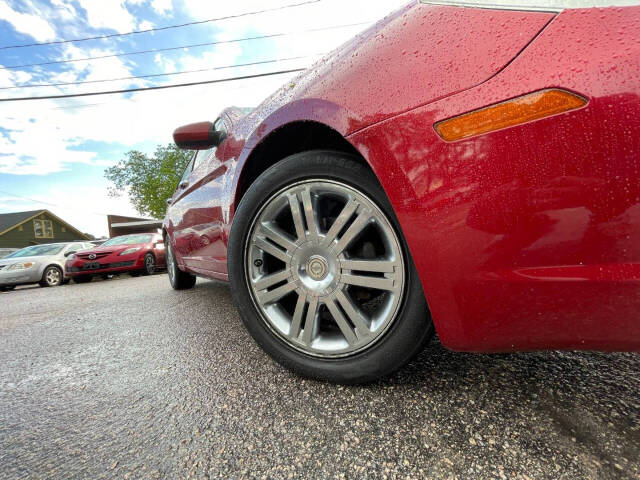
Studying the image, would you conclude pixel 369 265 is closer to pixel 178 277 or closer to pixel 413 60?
pixel 413 60

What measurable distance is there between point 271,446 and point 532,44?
115 centimetres

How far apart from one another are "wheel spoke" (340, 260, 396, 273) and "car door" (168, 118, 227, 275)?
1018 millimetres

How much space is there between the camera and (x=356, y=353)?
1121mm

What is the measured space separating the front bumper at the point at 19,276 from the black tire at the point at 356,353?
10.5 m

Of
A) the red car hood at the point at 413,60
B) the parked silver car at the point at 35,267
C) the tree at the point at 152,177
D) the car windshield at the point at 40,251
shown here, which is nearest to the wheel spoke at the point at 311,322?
the red car hood at the point at 413,60

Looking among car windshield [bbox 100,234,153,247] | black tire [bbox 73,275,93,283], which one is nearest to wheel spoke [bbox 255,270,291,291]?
car windshield [bbox 100,234,153,247]

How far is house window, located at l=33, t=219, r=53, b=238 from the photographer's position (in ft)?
109

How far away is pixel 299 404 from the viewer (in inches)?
41.1

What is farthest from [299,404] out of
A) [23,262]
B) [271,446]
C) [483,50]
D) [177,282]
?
[23,262]

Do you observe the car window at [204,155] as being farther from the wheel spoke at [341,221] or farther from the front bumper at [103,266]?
the front bumper at [103,266]

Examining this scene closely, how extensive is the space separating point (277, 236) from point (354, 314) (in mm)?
414

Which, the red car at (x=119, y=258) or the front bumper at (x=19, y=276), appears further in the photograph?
the front bumper at (x=19, y=276)

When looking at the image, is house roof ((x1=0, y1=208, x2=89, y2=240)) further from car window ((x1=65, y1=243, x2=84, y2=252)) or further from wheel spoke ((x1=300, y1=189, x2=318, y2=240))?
wheel spoke ((x1=300, y1=189, x2=318, y2=240))

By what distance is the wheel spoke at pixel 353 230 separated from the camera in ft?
3.64
